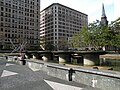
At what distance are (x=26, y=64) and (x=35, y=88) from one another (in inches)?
355

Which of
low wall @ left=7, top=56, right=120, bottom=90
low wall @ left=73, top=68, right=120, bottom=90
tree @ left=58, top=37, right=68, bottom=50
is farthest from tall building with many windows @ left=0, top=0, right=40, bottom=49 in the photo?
low wall @ left=73, top=68, right=120, bottom=90

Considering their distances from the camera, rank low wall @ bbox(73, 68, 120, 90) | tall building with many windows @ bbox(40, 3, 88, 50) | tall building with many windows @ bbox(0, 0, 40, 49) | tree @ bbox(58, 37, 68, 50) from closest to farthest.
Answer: low wall @ bbox(73, 68, 120, 90) < tall building with many windows @ bbox(0, 0, 40, 49) < tree @ bbox(58, 37, 68, 50) < tall building with many windows @ bbox(40, 3, 88, 50)

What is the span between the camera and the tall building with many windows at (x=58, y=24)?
11450cm

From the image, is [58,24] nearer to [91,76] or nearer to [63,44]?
[63,44]

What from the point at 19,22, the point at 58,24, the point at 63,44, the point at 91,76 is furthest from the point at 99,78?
the point at 58,24

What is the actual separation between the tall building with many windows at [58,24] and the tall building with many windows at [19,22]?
35.1 ft

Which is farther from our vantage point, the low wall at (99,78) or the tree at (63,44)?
the tree at (63,44)

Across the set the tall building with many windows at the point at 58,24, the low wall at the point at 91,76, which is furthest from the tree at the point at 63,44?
the low wall at the point at 91,76

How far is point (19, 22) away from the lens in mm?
93438

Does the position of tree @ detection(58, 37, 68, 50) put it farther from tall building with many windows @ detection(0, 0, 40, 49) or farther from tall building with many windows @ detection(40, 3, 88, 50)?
tall building with many windows @ detection(0, 0, 40, 49)

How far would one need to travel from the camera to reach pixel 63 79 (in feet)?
27.8

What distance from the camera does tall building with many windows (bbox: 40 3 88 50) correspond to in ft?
376

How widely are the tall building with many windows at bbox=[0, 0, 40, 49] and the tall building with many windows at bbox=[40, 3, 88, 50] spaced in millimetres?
10702

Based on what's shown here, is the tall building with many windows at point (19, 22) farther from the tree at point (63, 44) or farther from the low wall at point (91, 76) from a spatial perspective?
the low wall at point (91, 76)
